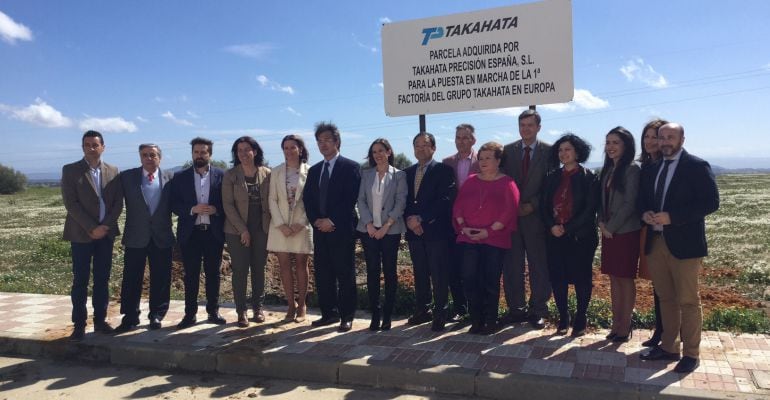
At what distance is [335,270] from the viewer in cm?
623

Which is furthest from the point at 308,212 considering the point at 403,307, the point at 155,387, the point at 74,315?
the point at 74,315

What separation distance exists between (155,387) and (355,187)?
2.78m

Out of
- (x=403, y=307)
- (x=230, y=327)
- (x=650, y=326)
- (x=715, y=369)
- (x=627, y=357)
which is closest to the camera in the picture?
(x=715, y=369)

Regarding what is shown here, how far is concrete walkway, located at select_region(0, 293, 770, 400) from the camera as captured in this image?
4.41 metres

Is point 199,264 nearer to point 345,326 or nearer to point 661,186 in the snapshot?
point 345,326

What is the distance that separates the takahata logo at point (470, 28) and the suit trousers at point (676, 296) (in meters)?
3.31

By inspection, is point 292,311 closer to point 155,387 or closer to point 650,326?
point 155,387

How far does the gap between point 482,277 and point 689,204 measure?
2088 millimetres

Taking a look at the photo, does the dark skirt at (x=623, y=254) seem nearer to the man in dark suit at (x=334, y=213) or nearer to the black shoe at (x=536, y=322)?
the black shoe at (x=536, y=322)

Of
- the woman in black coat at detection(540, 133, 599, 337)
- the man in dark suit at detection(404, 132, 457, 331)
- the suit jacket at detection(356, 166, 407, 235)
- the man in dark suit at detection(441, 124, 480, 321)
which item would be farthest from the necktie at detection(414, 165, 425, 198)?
the woman in black coat at detection(540, 133, 599, 337)

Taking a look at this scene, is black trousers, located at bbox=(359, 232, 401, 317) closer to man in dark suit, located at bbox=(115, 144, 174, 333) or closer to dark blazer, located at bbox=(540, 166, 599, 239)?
dark blazer, located at bbox=(540, 166, 599, 239)

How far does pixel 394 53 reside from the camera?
7383 mm

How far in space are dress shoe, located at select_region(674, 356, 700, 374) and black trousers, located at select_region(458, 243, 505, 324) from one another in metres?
1.80

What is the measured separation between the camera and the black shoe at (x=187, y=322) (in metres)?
6.42
